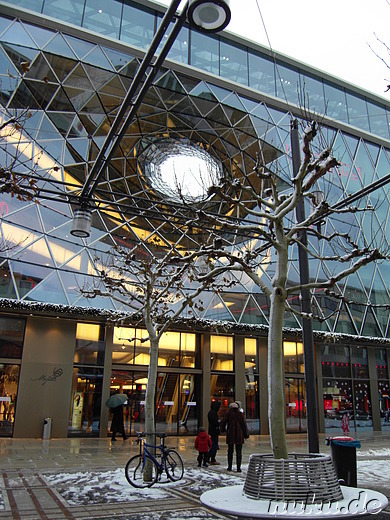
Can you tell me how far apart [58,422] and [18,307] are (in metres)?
5.27

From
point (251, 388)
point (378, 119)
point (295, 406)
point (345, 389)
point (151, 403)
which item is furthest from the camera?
point (378, 119)

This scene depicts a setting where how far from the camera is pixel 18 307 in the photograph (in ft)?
57.4

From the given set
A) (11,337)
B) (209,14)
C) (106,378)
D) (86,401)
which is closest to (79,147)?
(11,337)

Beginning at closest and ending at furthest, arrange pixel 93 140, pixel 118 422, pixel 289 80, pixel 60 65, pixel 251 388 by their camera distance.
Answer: pixel 118 422, pixel 60 65, pixel 93 140, pixel 251 388, pixel 289 80

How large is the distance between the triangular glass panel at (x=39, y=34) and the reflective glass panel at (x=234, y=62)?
866 cm

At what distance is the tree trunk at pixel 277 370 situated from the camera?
559cm

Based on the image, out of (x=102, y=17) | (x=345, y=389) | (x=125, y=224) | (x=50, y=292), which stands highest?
(x=102, y=17)

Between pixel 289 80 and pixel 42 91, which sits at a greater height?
pixel 289 80

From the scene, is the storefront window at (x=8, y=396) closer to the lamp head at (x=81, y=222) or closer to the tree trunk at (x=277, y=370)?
the lamp head at (x=81, y=222)

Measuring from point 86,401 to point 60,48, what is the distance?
15.6 metres

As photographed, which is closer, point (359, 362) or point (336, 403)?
point (336, 403)

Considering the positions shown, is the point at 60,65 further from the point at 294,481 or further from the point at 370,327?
the point at 370,327

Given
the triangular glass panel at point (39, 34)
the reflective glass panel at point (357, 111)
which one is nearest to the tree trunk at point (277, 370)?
the triangular glass panel at point (39, 34)

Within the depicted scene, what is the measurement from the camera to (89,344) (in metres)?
20.2
